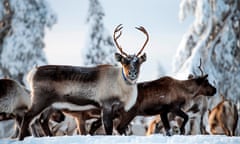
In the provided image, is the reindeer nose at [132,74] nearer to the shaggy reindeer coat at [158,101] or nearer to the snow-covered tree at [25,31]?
the shaggy reindeer coat at [158,101]

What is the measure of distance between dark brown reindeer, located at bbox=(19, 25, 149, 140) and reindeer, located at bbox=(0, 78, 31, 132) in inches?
70.5

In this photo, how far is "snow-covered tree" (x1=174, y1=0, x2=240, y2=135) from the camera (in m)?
21.3

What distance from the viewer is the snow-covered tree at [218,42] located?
21.3m

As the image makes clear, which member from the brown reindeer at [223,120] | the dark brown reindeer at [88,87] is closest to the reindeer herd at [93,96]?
the dark brown reindeer at [88,87]

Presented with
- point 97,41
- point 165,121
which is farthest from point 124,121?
point 97,41

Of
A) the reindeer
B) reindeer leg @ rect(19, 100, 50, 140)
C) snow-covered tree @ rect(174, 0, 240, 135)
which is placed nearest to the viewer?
reindeer leg @ rect(19, 100, 50, 140)

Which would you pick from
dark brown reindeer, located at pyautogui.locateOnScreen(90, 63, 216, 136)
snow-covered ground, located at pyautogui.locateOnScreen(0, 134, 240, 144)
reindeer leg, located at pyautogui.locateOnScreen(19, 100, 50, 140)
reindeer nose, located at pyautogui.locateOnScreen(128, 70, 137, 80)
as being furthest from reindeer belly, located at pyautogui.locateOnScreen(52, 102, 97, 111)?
snow-covered ground, located at pyautogui.locateOnScreen(0, 134, 240, 144)

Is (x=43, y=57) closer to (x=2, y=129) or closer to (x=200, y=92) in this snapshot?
(x=2, y=129)

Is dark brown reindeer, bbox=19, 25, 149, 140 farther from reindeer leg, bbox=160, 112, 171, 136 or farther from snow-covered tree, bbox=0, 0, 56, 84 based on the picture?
snow-covered tree, bbox=0, 0, 56, 84

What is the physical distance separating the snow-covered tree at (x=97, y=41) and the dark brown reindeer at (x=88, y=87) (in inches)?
741

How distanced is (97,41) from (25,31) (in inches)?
196

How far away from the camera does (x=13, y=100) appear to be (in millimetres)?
10438

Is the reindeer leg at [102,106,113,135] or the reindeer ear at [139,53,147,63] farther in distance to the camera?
the reindeer ear at [139,53,147,63]

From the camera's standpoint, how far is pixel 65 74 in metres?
8.87
